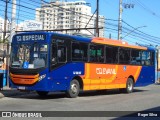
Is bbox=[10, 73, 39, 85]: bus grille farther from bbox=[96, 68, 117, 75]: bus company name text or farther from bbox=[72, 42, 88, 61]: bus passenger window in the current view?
bbox=[96, 68, 117, 75]: bus company name text

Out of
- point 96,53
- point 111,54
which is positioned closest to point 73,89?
point 96,53

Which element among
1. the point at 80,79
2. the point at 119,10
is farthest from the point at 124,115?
the point at 119,10

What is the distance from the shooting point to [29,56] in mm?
18656

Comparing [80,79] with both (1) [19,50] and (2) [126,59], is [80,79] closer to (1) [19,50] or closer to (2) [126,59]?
(1) [19,50]

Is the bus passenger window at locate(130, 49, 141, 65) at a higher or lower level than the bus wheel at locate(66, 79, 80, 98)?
higher

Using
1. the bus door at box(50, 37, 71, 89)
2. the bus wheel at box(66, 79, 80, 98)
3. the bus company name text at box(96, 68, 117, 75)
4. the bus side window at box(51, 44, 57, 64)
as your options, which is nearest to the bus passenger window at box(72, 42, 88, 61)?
the bus door at box(50, 37, 71, 89)

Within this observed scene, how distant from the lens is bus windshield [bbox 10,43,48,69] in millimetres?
18391

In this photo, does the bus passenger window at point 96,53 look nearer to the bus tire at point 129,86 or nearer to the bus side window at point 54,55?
the bus side window at point 54,55

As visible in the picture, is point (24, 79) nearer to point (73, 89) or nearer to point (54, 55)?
point (54, 55)

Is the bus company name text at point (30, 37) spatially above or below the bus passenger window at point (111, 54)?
above

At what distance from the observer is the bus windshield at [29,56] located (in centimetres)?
1839

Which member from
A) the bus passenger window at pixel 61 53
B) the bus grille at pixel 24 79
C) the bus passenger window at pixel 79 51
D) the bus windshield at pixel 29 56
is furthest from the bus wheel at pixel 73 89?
the bus windshield at pixel 29 56

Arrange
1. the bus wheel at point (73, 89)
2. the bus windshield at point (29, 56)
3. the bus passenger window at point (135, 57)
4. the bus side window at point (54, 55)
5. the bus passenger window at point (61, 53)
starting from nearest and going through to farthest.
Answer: the bus windshield at point (29, 56), the bus side window at point (54, 55), the bus passenger window at point (61, 53), the bus wheel at point (73, 89), the bus passenger window at point (135, 57)

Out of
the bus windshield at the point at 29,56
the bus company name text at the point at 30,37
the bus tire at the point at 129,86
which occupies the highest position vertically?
the bus company name text at the point at 30,37
